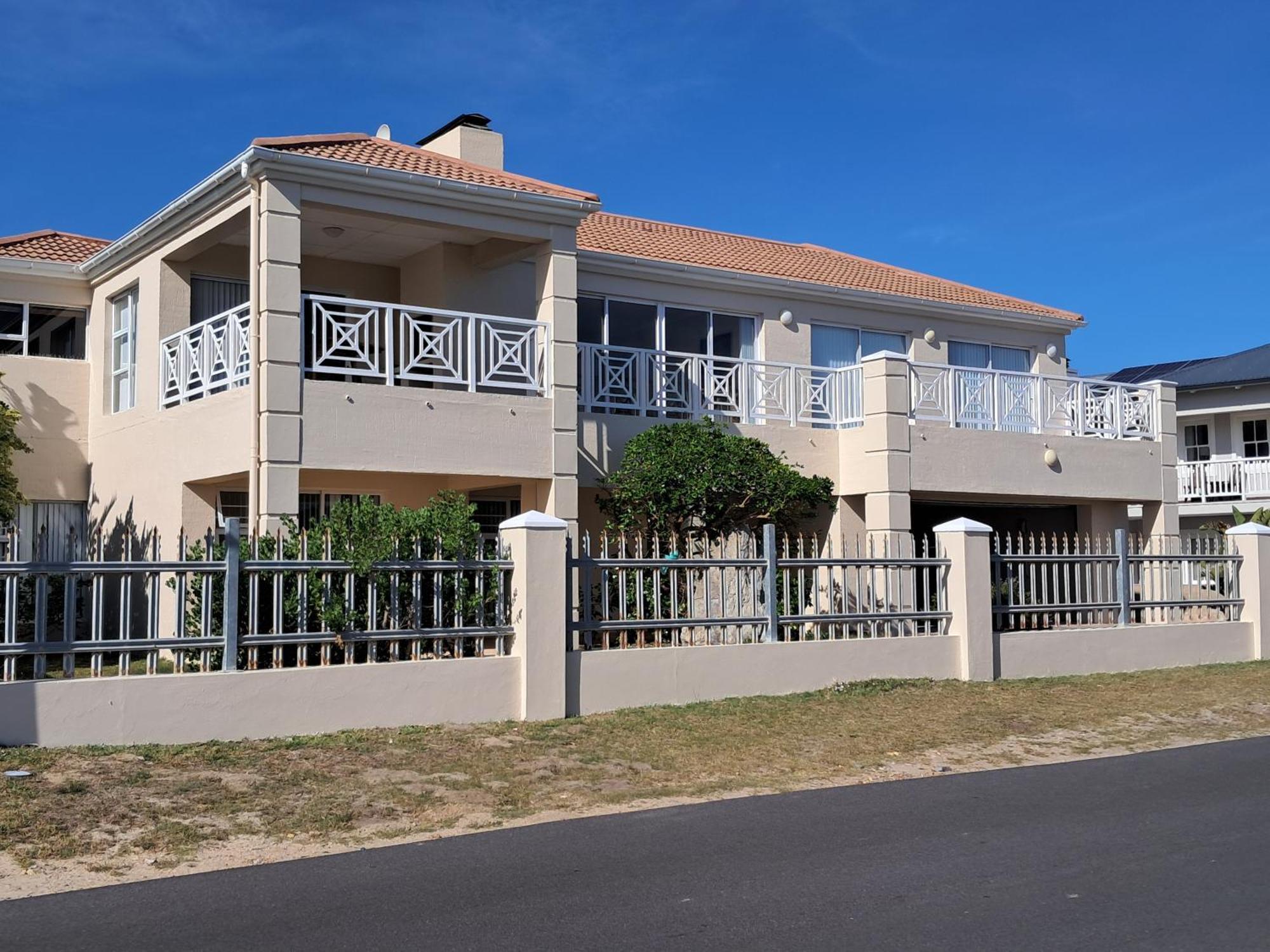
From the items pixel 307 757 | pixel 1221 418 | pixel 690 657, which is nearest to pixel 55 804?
pixel 307 757

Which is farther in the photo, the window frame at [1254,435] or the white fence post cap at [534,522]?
the window frame at [1254,435]

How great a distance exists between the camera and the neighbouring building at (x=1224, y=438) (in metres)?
31.1

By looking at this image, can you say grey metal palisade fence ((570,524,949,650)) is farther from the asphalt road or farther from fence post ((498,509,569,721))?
the asphalt road

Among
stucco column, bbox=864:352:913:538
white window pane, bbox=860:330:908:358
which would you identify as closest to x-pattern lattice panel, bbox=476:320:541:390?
stucco column, bbox=864:352:913:538

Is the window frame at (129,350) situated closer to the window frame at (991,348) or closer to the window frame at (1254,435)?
the window frame at (991,348)

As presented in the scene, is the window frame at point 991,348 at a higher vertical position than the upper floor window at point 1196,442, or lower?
higher

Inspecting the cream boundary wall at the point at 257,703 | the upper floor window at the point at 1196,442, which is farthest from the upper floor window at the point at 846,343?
the upper floor window at the point at 1196,442

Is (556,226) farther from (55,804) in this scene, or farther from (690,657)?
(55,804)

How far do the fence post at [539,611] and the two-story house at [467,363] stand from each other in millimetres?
3148

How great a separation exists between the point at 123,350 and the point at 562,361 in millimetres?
6347

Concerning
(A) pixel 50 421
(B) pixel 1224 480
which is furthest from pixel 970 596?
(B) pixel 1224 480

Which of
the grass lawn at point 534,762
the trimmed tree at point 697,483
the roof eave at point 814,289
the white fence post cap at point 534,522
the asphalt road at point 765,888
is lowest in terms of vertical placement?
the asphalt road at point 765,888

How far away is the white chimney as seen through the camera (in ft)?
63.8

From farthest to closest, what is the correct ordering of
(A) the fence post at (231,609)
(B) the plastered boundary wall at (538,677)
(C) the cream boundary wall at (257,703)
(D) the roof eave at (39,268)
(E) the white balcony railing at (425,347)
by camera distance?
1. (D) the roof eave at (39,268)
2. (E) the white balcony railing at (425,347)
3. (A) the fence post at (231,609)
4. (B) the plastered boundary wall at (538,677)
5. (C) the cream boundary wall at (257,703)
